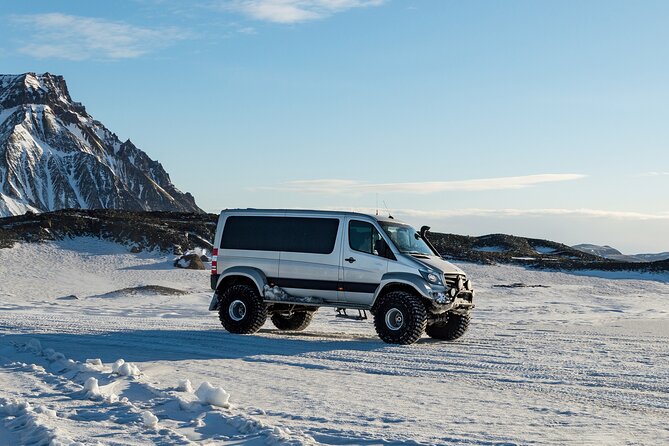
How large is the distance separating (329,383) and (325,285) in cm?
524

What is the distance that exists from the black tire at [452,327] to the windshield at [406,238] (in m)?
1.38

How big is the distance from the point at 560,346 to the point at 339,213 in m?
4.97

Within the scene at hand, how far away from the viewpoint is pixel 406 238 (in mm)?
16438

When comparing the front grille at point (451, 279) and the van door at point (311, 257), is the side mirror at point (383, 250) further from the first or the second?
the front grille at point (451, 279)

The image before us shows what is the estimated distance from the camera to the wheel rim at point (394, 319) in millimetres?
15461

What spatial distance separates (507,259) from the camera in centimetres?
5169

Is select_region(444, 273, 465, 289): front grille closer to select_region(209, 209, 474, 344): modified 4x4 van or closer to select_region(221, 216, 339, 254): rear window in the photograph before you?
select_region(209, 209, 474, 344): modified 4x4 van

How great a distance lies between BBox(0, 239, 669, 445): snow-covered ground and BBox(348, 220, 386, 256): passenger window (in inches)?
72.6

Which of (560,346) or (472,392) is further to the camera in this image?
(560,346)

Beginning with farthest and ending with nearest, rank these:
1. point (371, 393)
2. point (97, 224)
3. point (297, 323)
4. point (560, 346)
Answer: point (97, 224)
point (297, 323)
point (560, 346)
point (371, 393)

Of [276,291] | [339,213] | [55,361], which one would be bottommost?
[55,361]

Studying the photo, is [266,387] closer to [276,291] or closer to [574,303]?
[276,291]

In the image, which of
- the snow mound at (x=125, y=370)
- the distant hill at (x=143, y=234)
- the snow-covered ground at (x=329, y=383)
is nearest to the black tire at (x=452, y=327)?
the snow-covered ground at (x=329, y=383)

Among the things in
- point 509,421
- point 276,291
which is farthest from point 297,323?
point 509,421
